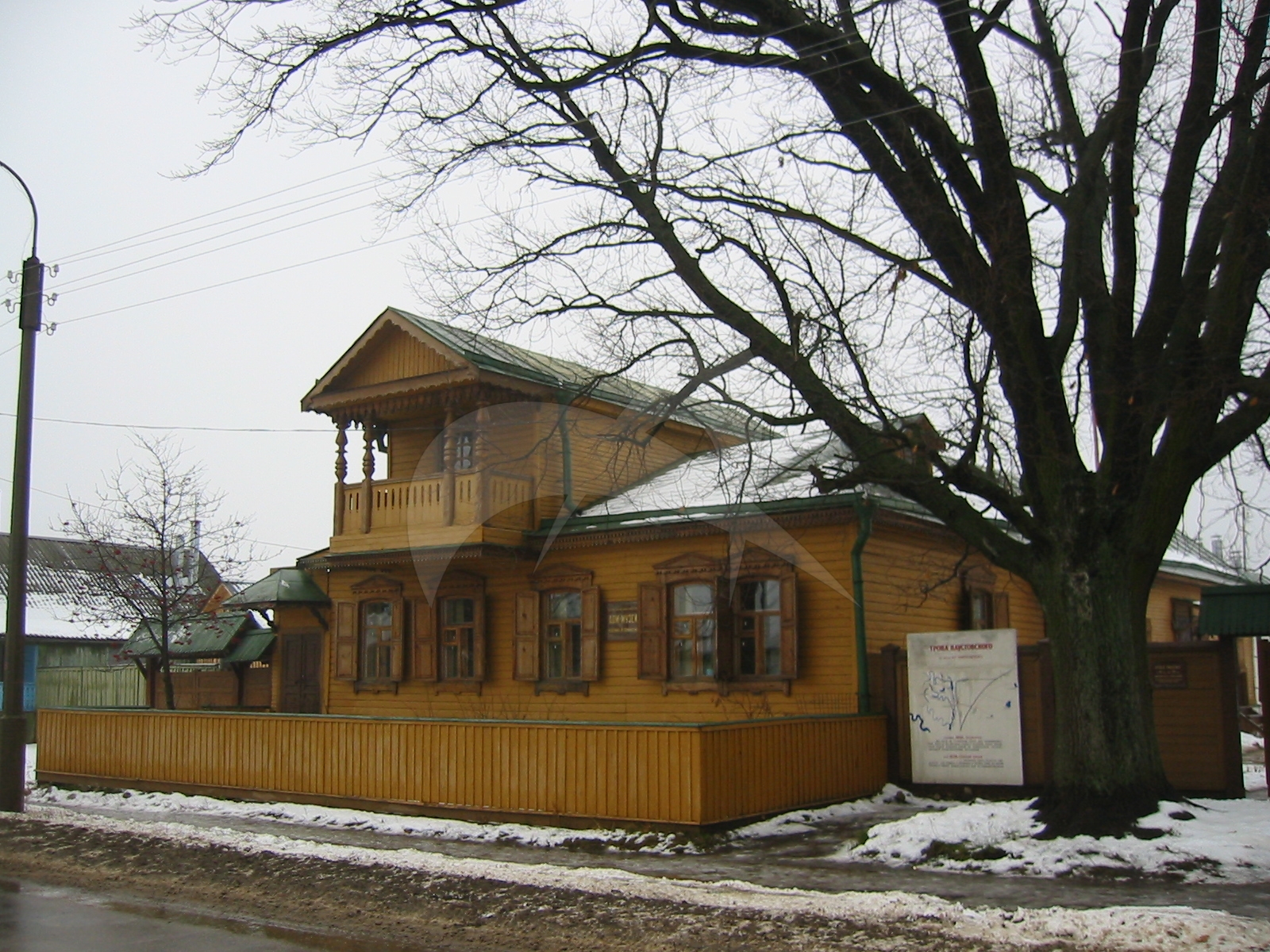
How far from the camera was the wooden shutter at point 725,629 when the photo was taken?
18266mm

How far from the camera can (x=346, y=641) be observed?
22984mm

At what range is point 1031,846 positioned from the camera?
1107 cm

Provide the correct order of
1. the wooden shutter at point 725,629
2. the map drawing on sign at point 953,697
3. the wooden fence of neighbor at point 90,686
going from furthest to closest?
1. the wooden fence of neighbor at point 90,686
2. the wooden shutter at point 725,629
3. the map drawing on sign at point 953,697

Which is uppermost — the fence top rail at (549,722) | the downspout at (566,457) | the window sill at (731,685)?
the downspout at (566,457)

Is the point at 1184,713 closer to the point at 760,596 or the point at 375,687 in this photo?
the point at 760,596

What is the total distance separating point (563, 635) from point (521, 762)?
6.38 metres

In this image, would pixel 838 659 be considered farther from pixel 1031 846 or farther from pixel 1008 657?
pixel 1031 846

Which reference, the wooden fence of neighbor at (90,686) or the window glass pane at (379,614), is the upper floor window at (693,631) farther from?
the wooden fence of neighbor at (90,686)

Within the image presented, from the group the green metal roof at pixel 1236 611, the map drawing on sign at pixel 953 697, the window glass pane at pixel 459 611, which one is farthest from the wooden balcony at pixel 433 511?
the green metal roof at pixel 1236 611

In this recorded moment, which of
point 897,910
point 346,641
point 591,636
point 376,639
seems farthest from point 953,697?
point 346,641

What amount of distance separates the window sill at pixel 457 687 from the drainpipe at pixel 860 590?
7299 mm

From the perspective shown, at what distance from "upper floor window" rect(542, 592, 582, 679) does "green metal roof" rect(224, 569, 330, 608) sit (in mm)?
6416

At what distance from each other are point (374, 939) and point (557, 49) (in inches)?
384

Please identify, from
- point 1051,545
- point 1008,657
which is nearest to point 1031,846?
point 1051,545
